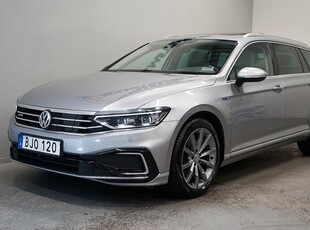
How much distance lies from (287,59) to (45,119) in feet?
8.44

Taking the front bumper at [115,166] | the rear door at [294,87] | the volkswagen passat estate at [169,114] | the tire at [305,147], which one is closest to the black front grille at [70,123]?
the volkswagen passat estate at [169,114]

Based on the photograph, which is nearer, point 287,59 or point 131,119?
point 131,119

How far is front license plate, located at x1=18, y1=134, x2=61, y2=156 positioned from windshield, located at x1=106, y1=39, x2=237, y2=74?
126cm

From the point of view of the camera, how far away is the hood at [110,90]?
3043mm

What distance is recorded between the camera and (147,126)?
2971mm

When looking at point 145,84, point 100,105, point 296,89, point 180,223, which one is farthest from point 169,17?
point 180,223

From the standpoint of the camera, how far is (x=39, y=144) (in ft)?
10.3

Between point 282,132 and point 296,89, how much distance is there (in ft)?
1.53

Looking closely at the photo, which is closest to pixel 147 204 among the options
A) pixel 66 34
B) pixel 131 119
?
pixel 131 119

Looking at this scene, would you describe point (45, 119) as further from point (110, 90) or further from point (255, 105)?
point (255, 105)

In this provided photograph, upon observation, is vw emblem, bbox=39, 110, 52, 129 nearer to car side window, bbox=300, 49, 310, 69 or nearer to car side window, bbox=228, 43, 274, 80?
car side window, bbox=228, 43, 274, 80

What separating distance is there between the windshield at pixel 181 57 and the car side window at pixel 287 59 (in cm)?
61

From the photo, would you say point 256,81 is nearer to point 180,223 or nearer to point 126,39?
point 180,223

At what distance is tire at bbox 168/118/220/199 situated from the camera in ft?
10.4
